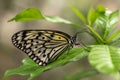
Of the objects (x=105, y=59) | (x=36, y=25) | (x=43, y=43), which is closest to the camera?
(x=105, y=59)

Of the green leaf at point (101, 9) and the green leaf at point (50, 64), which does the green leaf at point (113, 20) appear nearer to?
the green leaf at point (101, 9)

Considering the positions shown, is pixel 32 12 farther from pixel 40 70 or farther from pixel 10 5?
pixel 10 5

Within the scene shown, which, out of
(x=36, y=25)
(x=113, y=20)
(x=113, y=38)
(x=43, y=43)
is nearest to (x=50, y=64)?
(x=43, y=43)

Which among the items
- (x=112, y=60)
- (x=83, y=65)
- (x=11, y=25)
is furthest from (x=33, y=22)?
(x=112, y=60)

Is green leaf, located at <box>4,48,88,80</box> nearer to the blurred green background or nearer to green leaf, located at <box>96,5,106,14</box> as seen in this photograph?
green leaf, located at <box>96,5,106,14</box>

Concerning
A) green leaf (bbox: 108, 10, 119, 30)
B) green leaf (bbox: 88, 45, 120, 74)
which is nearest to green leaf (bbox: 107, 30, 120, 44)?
green leaf (bbox: 108, 10, 119, 30)

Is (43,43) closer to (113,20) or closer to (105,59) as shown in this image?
(113,20)

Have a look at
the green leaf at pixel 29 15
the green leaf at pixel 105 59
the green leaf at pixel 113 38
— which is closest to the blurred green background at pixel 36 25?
the green leaf at pixel 113 38
